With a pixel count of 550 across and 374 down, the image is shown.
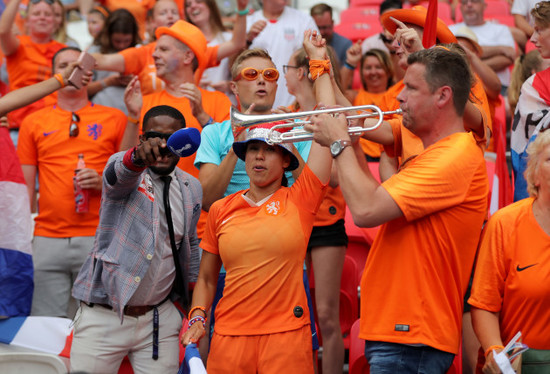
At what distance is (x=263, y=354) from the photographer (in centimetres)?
376

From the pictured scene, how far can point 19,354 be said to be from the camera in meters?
4.45

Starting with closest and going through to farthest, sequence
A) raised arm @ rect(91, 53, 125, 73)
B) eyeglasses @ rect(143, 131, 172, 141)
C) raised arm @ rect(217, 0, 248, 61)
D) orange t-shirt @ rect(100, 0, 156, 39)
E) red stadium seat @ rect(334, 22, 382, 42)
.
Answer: eyeglasses @ rect(143, 131, 172, 141) < raised arm @ rect(91, 53, 125, 73) < raised arm @ rect(217, 0, 248, 61) < orange t-shirt @ rect(100, 0, 156, 39) < red stadium seat @ rect(334, 22, 382, 42)

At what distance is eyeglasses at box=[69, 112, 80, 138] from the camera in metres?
5.97

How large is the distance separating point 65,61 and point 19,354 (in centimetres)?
261

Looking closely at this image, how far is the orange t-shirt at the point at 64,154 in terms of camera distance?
232 inches

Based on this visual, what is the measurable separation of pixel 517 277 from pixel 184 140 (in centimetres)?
161

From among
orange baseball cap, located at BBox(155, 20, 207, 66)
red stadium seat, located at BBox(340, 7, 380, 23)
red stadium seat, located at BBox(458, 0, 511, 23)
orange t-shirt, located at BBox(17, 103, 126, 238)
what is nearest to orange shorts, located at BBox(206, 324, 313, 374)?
orange t-shirt, located at BBox(17, 103, 126, 238)

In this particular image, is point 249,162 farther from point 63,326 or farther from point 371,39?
point 371,39

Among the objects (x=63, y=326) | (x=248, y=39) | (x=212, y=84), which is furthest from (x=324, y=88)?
(x=248, y=39)

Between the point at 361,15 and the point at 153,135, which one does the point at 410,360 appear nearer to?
the point at 153,135

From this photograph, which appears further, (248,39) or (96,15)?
(96,15)

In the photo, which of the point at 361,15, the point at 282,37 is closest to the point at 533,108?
the point at 282,37

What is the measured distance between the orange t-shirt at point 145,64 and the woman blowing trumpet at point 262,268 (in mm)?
3240

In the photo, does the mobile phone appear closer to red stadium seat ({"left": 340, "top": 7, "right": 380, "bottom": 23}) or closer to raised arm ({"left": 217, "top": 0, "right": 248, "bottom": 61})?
raised arm ({"left": 217, "top": 0, "right": 248, "bottom": 61})
